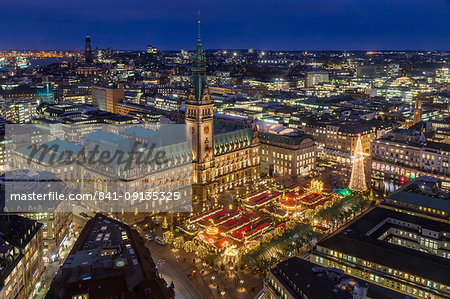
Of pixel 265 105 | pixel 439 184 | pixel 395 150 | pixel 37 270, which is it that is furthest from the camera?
pixel 265 105

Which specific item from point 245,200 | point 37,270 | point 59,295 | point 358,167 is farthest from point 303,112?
point 59,295

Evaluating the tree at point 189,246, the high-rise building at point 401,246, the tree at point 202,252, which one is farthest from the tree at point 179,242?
the high-rise building at point 401,246

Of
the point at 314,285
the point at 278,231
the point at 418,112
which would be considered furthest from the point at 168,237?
the point at 418,112

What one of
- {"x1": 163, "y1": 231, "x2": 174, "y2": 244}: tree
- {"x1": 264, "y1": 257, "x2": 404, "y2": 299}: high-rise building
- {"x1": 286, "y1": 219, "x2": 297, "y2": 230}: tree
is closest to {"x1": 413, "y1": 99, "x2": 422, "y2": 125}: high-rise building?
{"x1": 286, "y1": 219, "x2": 297, "y2": 230}: tree

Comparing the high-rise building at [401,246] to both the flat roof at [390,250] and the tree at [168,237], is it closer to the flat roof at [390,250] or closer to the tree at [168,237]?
the flat roof at [390,250]

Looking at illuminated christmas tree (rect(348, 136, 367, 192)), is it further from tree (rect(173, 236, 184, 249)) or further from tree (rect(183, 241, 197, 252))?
tree (rect(173, 236, 184, 249))

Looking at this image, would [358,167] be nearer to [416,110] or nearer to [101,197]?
[101,197]
